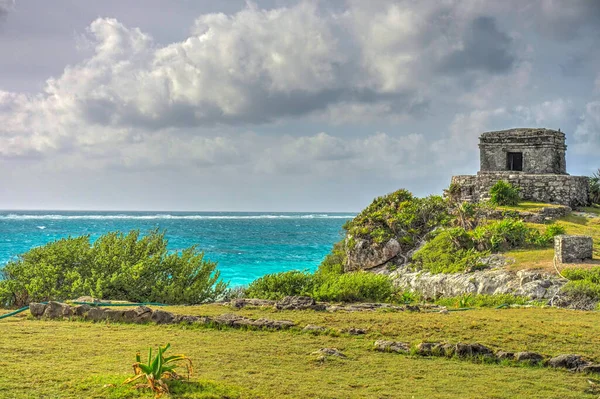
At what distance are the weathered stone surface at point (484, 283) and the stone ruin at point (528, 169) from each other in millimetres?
10217

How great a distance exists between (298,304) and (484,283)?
867 centimetres

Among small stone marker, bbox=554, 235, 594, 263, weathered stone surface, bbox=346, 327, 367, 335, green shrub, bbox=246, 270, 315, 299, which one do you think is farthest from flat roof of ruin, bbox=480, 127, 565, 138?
weathered stone surface, bbox=346, 327, 367, 335

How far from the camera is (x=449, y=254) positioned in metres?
24.2

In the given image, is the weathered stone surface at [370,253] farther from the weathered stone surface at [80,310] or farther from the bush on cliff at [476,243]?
the weathered stone surface at [80,310]

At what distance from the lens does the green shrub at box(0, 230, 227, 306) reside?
61.6 feet

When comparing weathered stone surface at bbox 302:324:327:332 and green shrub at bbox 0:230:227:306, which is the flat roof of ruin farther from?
weathered stone surface at bbox 302:324:327:332

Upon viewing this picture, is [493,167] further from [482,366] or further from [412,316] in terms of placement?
[482,366]

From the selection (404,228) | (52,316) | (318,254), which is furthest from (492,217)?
(318,254)

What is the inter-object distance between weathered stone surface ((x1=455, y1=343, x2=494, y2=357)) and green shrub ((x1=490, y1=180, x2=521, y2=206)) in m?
21.3

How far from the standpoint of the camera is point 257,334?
12109 mm

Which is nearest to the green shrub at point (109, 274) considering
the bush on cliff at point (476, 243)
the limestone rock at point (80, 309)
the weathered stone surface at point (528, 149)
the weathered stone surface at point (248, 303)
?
the weathered stone surface at point (248, 303)

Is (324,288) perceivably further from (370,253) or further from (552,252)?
(552,252)

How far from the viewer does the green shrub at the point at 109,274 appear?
739 inches

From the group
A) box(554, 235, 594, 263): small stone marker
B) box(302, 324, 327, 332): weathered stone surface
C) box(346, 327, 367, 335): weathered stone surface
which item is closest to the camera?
box(346, 327, 367, 335): weathered stone surface
